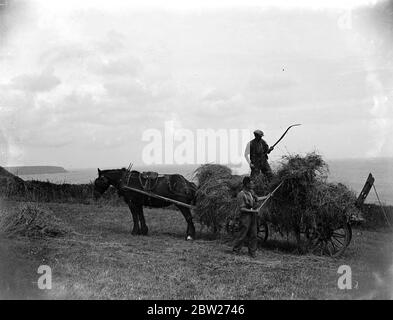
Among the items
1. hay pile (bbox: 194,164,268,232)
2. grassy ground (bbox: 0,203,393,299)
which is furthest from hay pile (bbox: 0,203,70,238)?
hay pile (bbox: 194,164,268,232)

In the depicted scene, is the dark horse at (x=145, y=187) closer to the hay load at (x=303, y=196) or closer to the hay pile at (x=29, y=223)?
the hay pile at (x=29, y=223)

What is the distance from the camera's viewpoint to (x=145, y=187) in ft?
43.4

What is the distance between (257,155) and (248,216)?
1.94 meters

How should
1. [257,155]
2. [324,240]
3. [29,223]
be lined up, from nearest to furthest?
[324,240] → [29,223] → [257,155]

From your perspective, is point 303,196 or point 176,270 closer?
point 176,270

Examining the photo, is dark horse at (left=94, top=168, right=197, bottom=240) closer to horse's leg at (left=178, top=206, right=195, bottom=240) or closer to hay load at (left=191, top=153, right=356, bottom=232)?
horse's leg at (left=178, top=206, right=195, bottom=240)

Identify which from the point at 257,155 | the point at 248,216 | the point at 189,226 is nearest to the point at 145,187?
the point at 189,226

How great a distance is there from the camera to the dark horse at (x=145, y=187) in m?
12.8

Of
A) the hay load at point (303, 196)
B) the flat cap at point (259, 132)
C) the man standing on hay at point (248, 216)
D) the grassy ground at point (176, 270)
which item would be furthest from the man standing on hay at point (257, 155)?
the grassy ground at point (176, 270)

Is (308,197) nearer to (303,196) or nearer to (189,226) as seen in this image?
(303,196)

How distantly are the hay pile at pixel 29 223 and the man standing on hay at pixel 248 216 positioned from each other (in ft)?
16.2
